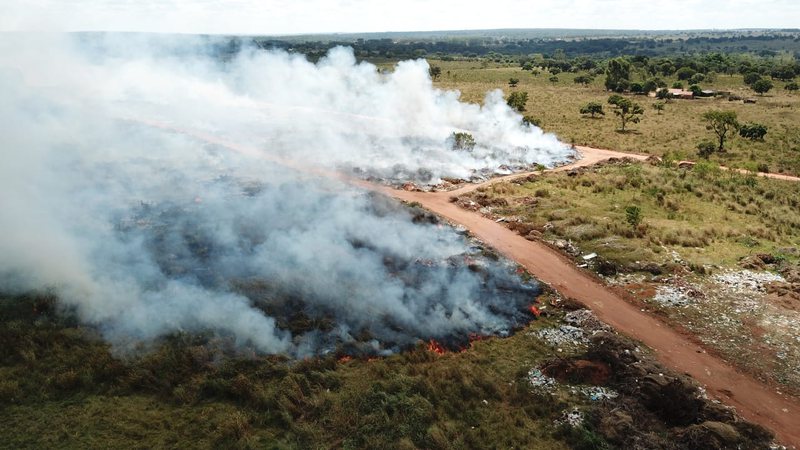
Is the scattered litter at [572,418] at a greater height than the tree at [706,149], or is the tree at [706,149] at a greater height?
the tree at [706,149]

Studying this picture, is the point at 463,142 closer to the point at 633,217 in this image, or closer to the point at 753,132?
the point at 633,217

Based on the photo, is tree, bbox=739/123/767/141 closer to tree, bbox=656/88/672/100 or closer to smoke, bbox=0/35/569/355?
smoke, bbox=0/35/569/355

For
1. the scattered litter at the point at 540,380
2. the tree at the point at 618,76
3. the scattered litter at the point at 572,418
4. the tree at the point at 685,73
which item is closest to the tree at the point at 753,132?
the tree at the point at 618,76

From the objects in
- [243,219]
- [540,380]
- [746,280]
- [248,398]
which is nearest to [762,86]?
[746,280]

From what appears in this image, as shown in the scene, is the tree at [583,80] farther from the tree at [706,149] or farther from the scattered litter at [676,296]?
the scattered litter at [676,296]

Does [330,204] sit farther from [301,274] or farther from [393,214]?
[301,274]

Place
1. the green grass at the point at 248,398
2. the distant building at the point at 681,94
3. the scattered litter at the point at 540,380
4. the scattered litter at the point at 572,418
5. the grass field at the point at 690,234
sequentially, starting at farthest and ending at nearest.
→ the distant building at the point at 681,94, the grass field at the point at 690,234, the scattered litter at the point at 540,380, the scattered litter at the point at 572,418, the green grass at the point at 248,398
